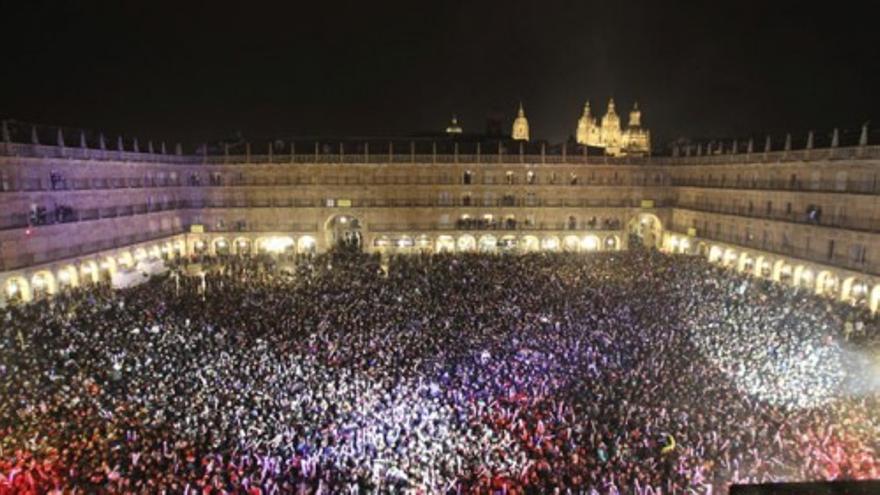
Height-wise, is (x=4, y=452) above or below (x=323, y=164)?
below

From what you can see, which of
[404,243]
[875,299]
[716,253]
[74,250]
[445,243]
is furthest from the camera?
[445,243]

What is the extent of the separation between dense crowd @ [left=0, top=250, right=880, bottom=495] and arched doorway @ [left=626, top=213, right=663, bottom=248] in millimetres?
30431

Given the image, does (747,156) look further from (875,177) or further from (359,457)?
(359,457)

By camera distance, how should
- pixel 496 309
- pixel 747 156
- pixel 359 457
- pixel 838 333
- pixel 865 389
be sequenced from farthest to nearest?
pixel 747 156 → pixel 496 309 → pixel 838 333 → pixel 865 389 → pixel 359 457

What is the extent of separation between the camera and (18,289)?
34188 mm

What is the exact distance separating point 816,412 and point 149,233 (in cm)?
4813

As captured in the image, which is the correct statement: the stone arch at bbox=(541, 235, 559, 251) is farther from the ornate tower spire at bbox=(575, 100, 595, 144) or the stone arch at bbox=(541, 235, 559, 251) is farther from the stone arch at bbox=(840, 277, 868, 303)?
the ornate tower spire at bbox=(575, 100, 595, 144)

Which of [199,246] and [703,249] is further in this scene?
[199,246]

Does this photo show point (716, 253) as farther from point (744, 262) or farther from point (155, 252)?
point (155, 252)

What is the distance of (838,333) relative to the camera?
25922mm

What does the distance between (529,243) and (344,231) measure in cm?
1901

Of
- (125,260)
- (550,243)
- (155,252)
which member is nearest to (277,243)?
(155,252)

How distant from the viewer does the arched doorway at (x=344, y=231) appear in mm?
58188

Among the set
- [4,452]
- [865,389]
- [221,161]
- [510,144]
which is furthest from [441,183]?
[4,452]
